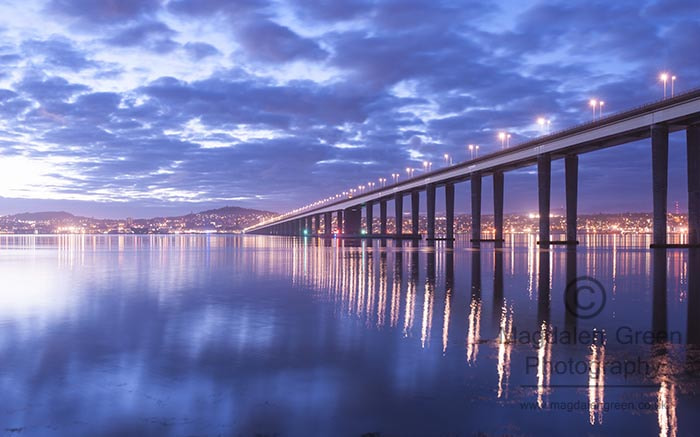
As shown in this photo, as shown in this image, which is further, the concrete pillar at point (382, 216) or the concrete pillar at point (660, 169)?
the concrete pillar at point (382, 216)

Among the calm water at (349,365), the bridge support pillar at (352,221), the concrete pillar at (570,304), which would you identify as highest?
the bridge support pillar at (352,221)

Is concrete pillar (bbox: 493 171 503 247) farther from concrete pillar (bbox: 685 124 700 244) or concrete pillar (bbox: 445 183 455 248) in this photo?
concrete pillar (bbox: 685 124 700 244)

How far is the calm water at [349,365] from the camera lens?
23.6 ft

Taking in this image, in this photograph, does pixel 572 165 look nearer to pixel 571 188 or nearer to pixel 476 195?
pixel 571 188

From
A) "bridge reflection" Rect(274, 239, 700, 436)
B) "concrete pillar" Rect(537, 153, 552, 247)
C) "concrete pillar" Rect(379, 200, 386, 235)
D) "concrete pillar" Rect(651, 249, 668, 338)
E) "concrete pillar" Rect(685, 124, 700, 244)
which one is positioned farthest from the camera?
"concrete pillar" Rect(379, 200, 386, 235)

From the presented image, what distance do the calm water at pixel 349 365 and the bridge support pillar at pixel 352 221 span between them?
158 m

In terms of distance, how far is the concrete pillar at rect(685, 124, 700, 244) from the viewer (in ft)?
198

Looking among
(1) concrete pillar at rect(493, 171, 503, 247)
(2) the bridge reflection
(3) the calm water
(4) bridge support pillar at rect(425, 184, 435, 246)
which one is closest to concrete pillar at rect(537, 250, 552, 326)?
(2) the bridge reflection

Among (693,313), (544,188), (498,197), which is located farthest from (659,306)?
(498,197)

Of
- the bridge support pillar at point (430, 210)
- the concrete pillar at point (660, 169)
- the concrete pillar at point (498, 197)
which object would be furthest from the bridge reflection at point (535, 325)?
the bridge support pillar at point (430, 210)

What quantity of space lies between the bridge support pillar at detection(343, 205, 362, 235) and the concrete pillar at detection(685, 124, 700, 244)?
12182cm

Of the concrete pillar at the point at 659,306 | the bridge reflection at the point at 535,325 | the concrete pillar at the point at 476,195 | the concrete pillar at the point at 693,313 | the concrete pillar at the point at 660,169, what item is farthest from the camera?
the concrete pillar at the point at 476,195

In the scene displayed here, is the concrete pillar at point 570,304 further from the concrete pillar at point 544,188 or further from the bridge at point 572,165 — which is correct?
the concrete pillar at point 544,188

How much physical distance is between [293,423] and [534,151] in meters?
87.1
